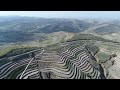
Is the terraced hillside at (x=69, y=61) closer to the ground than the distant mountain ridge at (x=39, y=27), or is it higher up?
closer to the ground

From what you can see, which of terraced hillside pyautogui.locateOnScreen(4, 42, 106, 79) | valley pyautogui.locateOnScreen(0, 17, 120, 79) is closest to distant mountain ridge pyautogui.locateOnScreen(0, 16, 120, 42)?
valley pyautogui.locateOnScreen(0, 17, 120, 79)

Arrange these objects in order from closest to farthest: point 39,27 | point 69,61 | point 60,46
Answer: point 39,27 → point 69,61 → point 60,46

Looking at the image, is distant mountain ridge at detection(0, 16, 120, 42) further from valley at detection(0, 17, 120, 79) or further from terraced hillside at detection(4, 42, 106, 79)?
terraced hillside at detection(4, 42, 106, 79)

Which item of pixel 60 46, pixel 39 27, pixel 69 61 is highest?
pixel 39 27

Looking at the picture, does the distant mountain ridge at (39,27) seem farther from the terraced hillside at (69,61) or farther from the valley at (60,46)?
the terraced hillside at (69,61)

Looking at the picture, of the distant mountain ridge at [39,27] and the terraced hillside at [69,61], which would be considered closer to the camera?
the distant mountain ridge at [39,27]

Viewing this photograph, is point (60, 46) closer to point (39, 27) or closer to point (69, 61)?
point (69, 61)

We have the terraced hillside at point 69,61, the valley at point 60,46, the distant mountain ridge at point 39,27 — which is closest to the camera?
the valley at point 60,46

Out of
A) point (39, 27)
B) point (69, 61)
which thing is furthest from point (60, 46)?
point (39, 27)

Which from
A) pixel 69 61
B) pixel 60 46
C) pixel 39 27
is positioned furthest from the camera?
pixel 60 46

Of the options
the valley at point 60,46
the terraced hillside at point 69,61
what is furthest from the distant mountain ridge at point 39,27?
the terraced hillside at point 69,61
